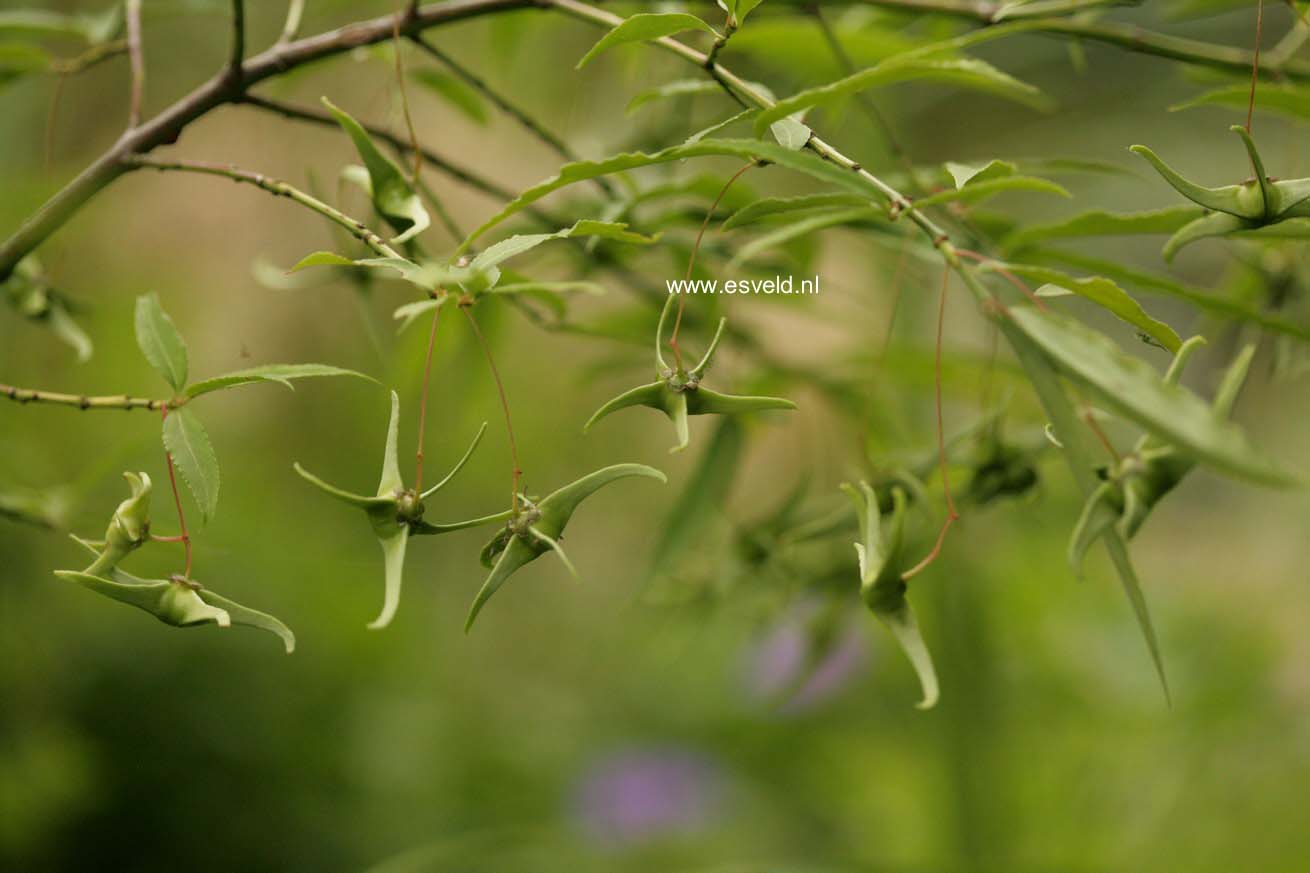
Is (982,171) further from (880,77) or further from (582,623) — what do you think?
(582,623)

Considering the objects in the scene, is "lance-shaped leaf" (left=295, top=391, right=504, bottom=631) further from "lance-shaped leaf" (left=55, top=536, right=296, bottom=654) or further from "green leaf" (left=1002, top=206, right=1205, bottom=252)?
"green leaf" (left=1002, top=206, right=1205, bottom=252)

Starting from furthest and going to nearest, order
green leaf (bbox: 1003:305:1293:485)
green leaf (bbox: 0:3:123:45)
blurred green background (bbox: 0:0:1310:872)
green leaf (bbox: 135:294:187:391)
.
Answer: blurred green background (bbox: 0:0:1310:872), green leaf (bbox: 0:3:123:45), green leaf (bbox: 135:294:187:391), green leaf (bbox: 1003:305:1293:485)

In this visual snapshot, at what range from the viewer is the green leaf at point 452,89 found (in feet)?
1.47

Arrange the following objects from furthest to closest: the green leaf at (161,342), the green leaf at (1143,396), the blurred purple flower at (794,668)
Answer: the blurred purple flower at (794,668), the green leaf at (161,342), the green leaf at (1143,396)

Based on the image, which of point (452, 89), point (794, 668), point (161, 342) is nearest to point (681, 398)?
point (161, 342)

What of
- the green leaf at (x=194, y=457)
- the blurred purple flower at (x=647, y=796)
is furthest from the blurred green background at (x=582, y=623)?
the green leaf at (x=194, y=457)

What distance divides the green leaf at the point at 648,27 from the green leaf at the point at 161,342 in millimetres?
133

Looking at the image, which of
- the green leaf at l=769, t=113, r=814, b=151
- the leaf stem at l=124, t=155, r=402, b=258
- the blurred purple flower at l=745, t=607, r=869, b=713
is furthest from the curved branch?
the blurred purple flower at l=745, t=607, r=869, b=713

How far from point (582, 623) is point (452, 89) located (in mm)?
1051

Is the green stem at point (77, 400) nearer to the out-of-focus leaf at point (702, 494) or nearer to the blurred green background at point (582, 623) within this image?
the blurred green background at point (582, 623)

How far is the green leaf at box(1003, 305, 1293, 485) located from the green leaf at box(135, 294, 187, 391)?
0.70ft

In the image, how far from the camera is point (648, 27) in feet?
0.90

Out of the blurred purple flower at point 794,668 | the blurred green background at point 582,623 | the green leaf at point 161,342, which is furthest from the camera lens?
the blurred purple flower at point 794,668

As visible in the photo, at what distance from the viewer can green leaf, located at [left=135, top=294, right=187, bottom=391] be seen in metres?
0.29
